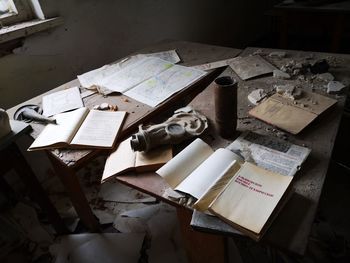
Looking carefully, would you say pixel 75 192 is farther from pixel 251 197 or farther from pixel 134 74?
pixel 251 197

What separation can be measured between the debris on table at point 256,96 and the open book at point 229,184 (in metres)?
0.37

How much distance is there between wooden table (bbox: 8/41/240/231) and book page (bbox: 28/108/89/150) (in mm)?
39

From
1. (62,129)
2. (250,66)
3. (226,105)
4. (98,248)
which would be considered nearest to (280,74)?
(250,66)

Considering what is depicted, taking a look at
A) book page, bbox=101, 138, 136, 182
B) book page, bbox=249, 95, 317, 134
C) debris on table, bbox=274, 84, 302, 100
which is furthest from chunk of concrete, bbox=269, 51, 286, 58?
book page, bbox=101, 138, 136, 182

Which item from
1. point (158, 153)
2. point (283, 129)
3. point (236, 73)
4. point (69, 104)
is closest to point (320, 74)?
point (236, 73)

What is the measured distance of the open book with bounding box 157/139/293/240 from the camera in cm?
64

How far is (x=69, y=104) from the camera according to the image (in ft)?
4.07

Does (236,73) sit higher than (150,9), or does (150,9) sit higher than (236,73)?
(150,9)

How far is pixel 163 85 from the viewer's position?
1302mm

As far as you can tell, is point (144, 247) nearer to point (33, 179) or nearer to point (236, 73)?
point (33, 179)

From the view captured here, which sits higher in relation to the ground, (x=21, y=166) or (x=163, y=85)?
(x=163, y=85)

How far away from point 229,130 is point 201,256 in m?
0.45

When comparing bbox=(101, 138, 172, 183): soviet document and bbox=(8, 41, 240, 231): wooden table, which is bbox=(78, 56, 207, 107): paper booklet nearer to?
bbox=(8, 41, 240, 231): wooden table

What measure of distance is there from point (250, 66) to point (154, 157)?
2.50 ft
